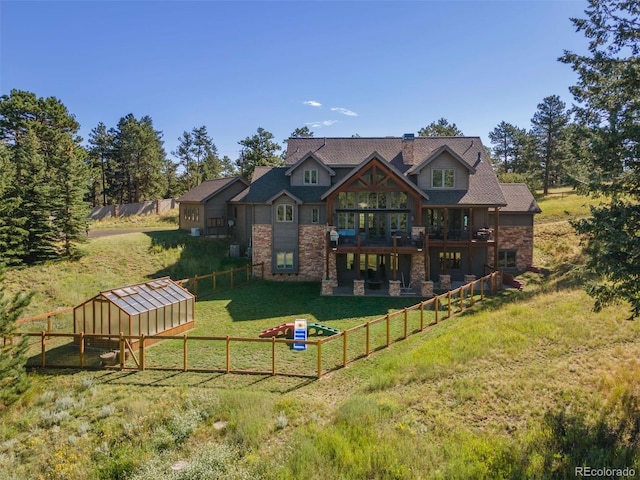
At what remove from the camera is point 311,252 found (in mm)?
28031

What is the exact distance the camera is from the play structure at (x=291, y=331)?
17.4 meters

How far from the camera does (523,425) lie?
9883 millimetres

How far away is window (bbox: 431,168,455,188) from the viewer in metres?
27.2

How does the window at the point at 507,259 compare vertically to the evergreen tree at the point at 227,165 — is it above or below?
below

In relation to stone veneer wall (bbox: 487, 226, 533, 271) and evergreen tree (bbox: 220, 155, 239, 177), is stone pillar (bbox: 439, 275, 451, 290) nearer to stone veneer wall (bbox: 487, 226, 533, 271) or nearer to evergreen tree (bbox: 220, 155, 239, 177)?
stone veneer wall (bbox: 487, 226, 533, 271)

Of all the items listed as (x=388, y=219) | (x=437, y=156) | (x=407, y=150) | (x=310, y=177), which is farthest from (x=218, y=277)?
(x=437, y=156)

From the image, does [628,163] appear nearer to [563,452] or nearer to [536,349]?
[536,349]

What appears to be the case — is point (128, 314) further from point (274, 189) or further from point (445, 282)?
point (445, 282)

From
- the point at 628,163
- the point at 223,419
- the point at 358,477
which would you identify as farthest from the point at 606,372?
the point at 223,419

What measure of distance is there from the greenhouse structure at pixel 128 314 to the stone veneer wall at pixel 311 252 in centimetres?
1118

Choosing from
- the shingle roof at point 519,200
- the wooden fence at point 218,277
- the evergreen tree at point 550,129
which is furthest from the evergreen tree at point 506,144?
the wooden fence at point 218,277

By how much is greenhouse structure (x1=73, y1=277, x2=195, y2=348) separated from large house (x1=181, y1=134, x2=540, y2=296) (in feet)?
33.1

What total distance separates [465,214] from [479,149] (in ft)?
19.5

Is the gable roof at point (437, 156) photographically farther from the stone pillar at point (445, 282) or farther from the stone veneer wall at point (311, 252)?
the stone veneer wall at point (311, 252)
